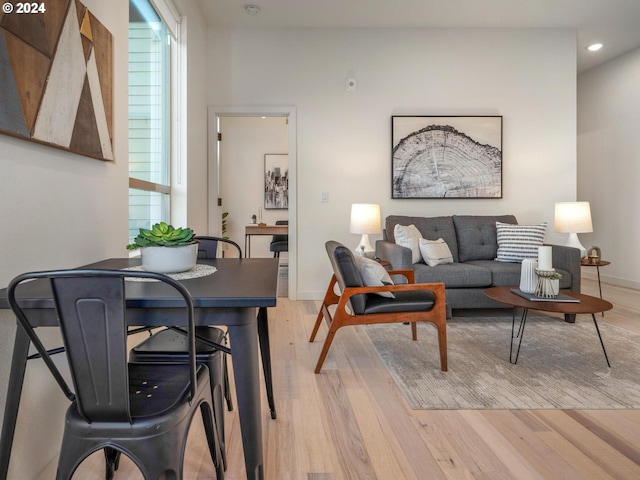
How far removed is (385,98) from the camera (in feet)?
13.9

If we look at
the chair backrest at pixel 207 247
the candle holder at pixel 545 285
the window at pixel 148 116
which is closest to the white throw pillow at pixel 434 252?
the candle holder at pixel 545 285

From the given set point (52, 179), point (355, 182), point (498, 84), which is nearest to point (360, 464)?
point (52, 179)

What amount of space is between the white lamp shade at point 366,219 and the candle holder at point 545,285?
1.53m

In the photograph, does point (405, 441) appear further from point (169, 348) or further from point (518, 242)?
point (518, 242)

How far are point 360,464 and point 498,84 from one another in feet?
13.6

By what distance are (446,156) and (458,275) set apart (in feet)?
4.87

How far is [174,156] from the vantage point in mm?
3326

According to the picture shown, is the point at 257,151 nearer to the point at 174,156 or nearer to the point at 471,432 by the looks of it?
the point at 174,156

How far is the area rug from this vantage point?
1.97m

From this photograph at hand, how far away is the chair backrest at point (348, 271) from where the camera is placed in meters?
2.23

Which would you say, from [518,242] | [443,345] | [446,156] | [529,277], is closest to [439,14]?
[446,156]

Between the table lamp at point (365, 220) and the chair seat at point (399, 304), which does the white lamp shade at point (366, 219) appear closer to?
the table lamp at point (365, 220)

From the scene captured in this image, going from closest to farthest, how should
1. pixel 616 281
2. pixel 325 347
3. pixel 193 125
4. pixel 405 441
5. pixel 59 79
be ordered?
pixel 59 79
pixel 405 441
pixel 325 347
pixel 193 125
pixel 616 281

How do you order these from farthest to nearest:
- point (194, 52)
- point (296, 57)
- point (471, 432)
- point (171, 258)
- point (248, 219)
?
1. point (248, 219)
2. point (296, 57)
3. point (194, 52)
4. point (471, 432)
5. point (171, 258)
